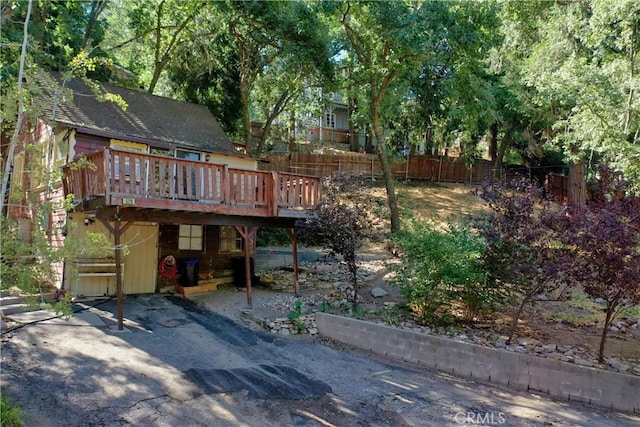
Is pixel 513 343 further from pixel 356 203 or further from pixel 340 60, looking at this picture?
pixel 340 60

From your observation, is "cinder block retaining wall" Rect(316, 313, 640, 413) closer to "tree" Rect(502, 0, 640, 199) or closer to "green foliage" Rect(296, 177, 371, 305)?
"green foliage" Rect(296, 177, 371, 305)

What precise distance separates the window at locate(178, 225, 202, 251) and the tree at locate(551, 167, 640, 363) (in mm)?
9627

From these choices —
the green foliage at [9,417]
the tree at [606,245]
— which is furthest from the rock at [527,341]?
the green foliage at [9,417]

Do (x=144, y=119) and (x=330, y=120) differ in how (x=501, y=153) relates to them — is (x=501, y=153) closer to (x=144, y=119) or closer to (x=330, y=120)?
(x=330, y=120)

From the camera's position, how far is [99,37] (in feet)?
54.6

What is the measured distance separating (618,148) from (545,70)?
385cm

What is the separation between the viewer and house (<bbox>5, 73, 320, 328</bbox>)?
8.10 meters

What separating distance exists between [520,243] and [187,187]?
6619 millimetres

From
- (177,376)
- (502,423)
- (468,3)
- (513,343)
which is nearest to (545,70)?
(468,3)

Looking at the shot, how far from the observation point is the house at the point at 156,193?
810 centimetres

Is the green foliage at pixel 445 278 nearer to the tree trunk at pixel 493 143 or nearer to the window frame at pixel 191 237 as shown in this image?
the window frame at pixel 191 237

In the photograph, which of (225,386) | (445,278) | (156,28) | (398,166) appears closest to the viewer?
(225,386)

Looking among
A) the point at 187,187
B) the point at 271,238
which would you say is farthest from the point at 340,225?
the point at 271,238

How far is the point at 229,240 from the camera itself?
13383 millimetres
